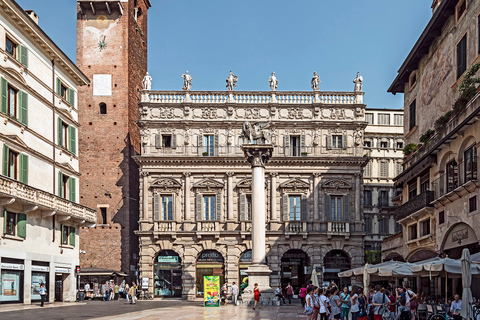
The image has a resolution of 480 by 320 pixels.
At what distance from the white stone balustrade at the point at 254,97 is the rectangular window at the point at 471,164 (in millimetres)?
28249

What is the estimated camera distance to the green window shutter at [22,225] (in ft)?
110

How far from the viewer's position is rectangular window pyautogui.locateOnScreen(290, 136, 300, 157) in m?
55.4

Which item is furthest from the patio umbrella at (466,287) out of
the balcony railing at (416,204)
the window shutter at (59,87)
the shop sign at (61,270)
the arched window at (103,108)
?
the arched window at (103,108)

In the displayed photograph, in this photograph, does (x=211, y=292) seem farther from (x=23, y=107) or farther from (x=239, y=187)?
(x=239, y=187)

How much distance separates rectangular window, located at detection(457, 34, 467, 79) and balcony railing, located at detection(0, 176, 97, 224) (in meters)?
22.7

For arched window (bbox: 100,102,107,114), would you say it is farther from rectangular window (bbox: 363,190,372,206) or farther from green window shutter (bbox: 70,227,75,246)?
rectangular window (bbox: 363,190,372,206)

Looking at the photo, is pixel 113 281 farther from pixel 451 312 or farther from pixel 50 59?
pixel 451 312

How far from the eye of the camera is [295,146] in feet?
182

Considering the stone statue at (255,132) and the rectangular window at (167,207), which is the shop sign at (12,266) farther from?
the rectangular window at (167,207)

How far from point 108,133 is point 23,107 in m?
21.4

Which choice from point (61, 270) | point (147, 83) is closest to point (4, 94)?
point (61, 270)

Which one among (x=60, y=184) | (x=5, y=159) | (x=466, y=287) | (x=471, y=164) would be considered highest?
(x=5, y=159)

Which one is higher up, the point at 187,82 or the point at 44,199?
the point at 187,82

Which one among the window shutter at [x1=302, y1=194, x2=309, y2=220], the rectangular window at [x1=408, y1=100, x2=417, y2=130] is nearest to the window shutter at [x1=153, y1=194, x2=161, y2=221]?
the window shutter at [x1=302, y1=194, x2=309, y2=220]
